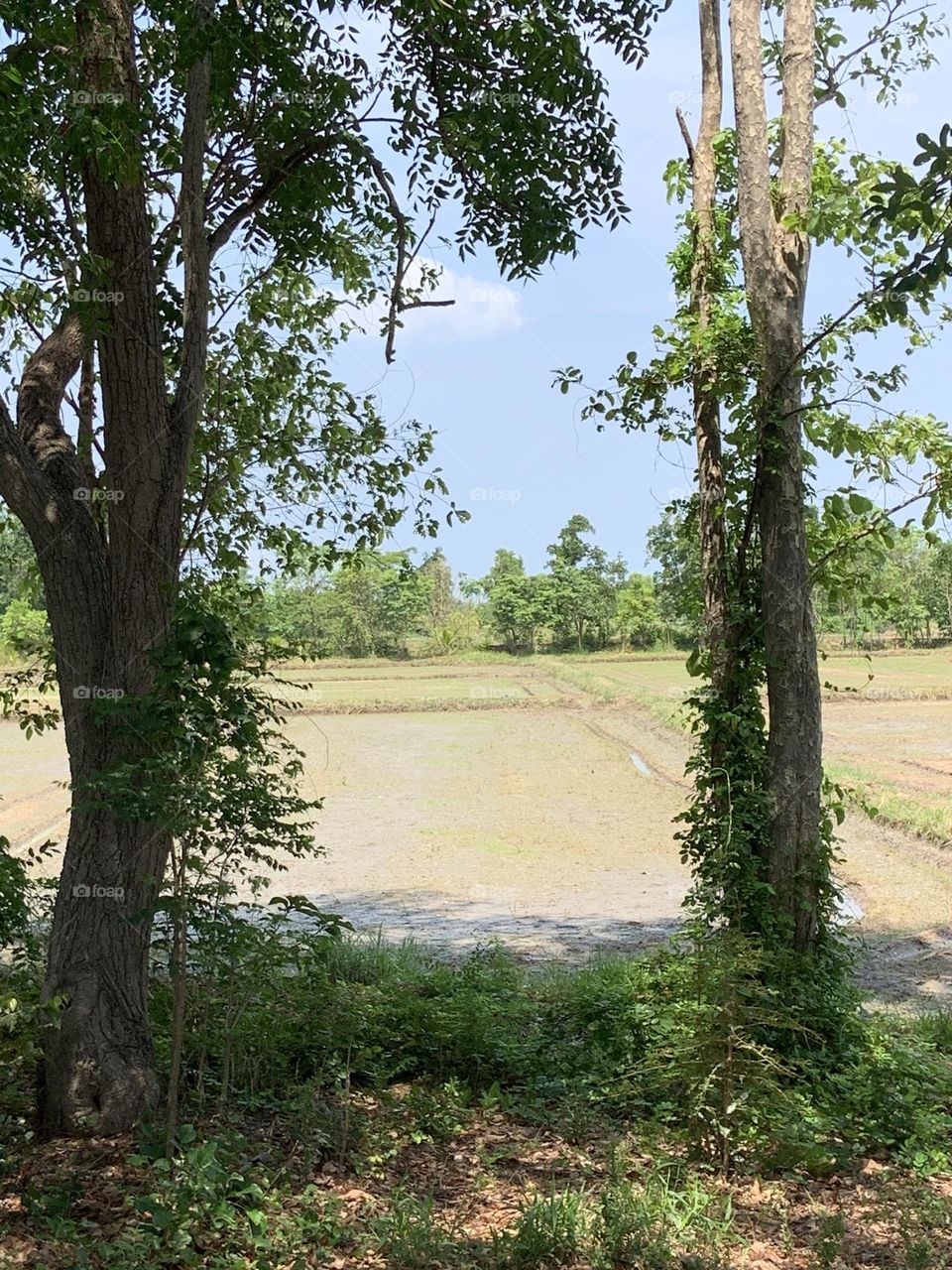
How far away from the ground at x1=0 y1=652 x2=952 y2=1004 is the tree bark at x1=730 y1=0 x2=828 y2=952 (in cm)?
68

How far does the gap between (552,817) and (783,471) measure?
10349 mm

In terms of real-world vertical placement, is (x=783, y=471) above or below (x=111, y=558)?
above

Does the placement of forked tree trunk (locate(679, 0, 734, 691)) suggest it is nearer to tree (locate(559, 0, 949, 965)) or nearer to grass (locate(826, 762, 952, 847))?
tree (locate(559, 0, 949, 965))

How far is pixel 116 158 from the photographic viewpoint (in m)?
4.01

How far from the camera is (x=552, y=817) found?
1570 centimetres

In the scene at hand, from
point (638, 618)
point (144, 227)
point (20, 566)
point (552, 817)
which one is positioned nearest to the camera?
point (144, 227)

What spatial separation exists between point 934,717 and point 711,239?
22022mm

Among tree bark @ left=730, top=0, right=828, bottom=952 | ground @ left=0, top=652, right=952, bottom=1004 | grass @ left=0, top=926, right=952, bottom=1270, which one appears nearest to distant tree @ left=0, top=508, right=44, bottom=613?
ground @ left=0, top=652, right=952, bottom=1004

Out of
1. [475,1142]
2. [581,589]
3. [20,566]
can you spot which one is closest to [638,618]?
[581,589]

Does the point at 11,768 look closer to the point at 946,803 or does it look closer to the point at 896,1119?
the point at 946,803

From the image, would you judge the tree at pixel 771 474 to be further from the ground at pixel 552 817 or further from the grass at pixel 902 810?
the grass at pixel 902 810

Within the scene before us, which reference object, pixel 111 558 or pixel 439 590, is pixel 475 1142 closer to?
pixel 111 558

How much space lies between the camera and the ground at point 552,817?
966cm

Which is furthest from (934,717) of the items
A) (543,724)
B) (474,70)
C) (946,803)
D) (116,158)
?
(116,158)
